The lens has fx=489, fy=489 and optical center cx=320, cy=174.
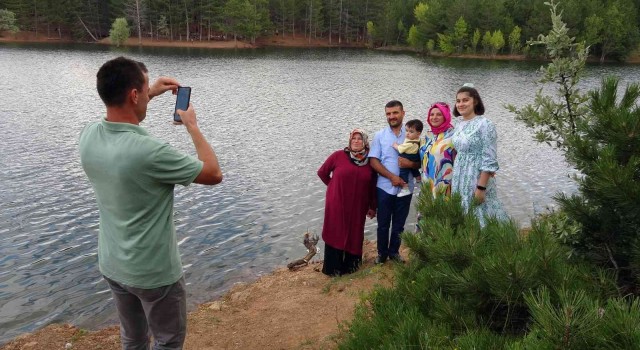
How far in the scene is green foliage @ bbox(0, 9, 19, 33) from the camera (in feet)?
215

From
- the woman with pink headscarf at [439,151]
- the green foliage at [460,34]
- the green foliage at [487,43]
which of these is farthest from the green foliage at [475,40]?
the woman with pink headscarf at [439,151]

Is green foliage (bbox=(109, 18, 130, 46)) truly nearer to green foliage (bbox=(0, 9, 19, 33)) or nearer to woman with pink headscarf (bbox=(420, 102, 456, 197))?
green foliage (bbox=(0, 9, 19, 33))

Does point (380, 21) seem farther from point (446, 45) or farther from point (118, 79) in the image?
point (118, 79)

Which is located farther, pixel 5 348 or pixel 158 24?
pixel 158 24

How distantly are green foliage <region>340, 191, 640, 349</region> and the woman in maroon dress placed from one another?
3.52 m

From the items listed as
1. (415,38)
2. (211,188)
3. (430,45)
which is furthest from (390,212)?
(415,38)

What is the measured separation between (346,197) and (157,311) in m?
3.48

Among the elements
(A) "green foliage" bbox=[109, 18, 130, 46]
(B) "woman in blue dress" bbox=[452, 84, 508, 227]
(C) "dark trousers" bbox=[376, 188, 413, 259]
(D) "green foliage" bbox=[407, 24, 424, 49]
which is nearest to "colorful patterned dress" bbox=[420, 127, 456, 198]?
(B) "woman in blue dress" bbox=[452, 84, 508, 227]

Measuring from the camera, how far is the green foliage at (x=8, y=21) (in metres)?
65.6

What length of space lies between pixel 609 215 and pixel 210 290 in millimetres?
6135

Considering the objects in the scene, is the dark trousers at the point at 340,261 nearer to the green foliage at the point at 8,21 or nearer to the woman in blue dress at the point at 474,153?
the woman in blue dress at the point at 474,153

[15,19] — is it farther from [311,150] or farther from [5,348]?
[5,348]

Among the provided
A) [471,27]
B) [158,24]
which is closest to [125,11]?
[158,24]

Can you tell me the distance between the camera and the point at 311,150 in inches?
642
